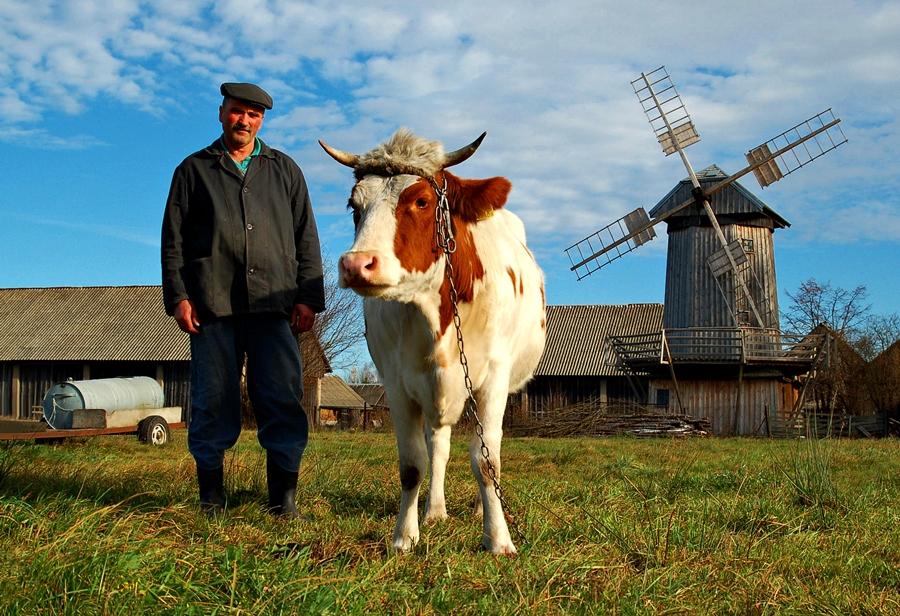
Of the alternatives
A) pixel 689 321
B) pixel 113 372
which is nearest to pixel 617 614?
pixel 689 321

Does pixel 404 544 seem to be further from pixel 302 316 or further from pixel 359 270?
pixel 302 316

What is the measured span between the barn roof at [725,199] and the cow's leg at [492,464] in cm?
2343

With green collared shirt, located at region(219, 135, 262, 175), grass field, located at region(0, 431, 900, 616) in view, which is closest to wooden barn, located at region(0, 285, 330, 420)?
grass field, located at region(0, 431, 900, 616)

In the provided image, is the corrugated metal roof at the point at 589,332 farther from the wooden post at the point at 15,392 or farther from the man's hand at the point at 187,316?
the man's hand at the point at 187,316

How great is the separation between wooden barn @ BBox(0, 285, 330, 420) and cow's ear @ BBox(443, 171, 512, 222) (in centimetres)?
2572

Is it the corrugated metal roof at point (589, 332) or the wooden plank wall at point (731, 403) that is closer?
the wooden plank wall at point (731, 403)

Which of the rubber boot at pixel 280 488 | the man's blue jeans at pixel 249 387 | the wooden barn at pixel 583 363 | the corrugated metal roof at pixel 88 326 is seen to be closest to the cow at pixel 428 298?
the man's blue jeans at pixel 249 387

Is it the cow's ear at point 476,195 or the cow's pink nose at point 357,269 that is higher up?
the cow's ear at point 476,195

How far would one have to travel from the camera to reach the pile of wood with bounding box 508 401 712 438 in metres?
22.2

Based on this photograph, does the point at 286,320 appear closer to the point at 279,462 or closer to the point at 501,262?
the point at 279,462

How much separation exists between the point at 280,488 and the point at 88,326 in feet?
105

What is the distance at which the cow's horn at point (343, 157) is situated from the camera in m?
3.89

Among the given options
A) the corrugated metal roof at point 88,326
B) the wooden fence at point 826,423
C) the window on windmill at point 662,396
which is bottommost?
the wooden fence at point 826,423

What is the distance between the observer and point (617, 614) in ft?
8.23
